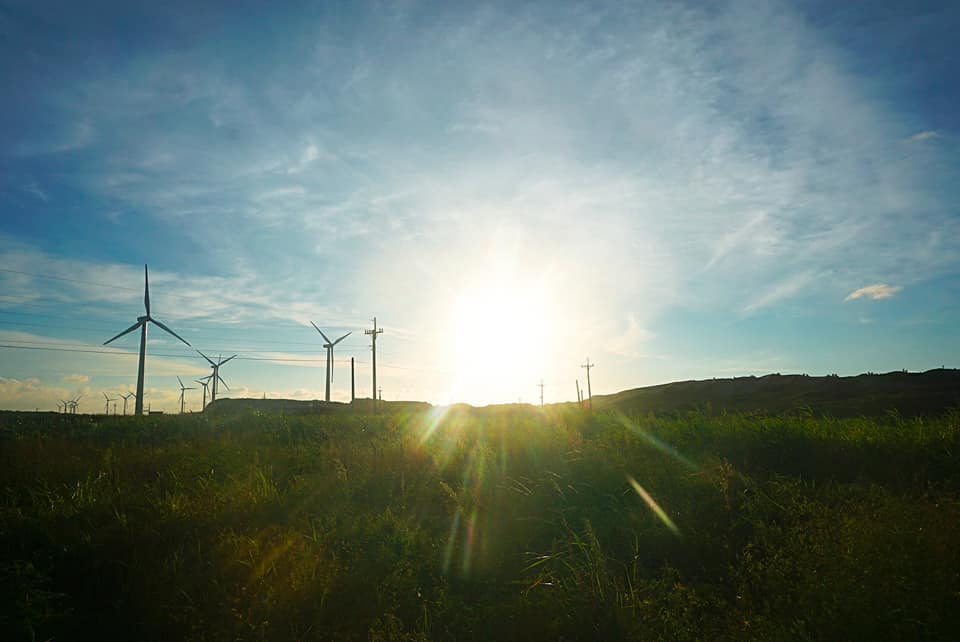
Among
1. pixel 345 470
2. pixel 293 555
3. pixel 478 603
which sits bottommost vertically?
pixel 478 603

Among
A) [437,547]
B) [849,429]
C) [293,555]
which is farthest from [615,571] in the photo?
[849,429]

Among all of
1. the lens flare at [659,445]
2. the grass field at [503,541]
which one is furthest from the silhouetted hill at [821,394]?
the grass field at [503,541]

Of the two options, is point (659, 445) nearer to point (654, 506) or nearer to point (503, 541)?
point (654, 506)

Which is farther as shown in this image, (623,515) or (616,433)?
(616,433)

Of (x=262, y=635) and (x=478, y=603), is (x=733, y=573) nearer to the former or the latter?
(x=478, y=603)

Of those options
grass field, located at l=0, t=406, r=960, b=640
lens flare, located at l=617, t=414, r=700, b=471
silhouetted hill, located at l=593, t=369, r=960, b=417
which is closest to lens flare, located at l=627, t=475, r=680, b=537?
grass field, located at l=0, t=406, r=960, b=640

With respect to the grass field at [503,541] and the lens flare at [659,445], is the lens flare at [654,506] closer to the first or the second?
the grass field at [503,541]

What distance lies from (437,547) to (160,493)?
560 centimetres

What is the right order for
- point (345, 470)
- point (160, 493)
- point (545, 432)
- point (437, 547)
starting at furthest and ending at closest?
point (545, 432), point (345, 470), point (160, 493), point (437, 547)

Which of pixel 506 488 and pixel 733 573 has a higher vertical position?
pixel 506 488

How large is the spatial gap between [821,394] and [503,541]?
34.0 m

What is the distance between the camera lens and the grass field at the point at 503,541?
237 inches

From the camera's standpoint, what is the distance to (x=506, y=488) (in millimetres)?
10367

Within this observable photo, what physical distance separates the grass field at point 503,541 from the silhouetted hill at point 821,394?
14604mm
